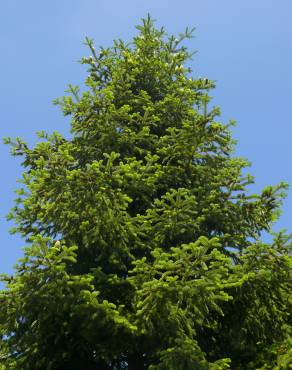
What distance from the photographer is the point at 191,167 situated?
13156 mm

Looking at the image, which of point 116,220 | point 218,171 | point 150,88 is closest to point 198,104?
point 150,88

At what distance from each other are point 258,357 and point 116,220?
13.3 feet

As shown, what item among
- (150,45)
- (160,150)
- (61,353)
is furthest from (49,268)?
(150,45)

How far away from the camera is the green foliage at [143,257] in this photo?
9.41 metres

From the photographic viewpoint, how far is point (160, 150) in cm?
1273

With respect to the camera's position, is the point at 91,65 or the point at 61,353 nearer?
the point at 61,353

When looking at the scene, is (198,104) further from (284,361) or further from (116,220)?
(284,361)

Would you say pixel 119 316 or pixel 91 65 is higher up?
pixel 91 65

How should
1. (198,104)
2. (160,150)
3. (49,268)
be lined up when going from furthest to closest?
(198,104)
(160,150)
(49,268)

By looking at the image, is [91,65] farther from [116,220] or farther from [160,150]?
[116,220]

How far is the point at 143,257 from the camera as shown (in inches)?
388

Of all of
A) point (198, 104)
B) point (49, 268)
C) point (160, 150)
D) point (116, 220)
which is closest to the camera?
point (49, 268)

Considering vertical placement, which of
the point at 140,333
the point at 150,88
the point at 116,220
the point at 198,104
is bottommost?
the point at 140,333

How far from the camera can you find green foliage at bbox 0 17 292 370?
30.9 ft
